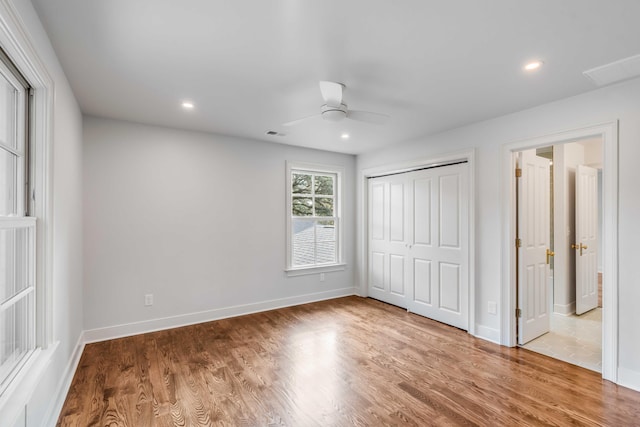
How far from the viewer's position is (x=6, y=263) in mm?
1552

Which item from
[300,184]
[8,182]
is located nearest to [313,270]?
[300,184]

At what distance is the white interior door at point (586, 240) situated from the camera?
4234mm

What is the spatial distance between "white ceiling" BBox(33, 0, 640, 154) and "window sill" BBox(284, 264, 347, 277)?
2421mm

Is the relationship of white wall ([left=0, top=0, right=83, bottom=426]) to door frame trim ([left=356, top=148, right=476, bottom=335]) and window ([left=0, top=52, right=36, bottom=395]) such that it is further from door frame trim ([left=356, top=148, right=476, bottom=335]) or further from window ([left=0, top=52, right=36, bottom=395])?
door frame trim ([left=356, top=148, right=476, bottom=335])

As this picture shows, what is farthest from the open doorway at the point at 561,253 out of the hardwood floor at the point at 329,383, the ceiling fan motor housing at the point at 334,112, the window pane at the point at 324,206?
the window pane at the point at 324,206

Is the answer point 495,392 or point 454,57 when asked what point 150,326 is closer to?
point 495,392

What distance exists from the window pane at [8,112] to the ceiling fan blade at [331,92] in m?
1.79

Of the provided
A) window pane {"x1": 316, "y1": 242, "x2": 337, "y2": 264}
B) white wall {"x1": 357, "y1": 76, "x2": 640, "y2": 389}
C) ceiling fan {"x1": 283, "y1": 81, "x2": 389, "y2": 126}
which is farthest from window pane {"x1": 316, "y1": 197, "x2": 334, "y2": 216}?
ceiling fan {"x1": 283, "y1": 81, "x2": 389, "y2": 126}

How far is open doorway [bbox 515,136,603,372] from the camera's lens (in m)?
3.33

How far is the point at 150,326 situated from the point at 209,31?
3.30 meters

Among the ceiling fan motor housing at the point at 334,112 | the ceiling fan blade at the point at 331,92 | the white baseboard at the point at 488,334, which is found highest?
the ceiling fan blade at the point at 331,92

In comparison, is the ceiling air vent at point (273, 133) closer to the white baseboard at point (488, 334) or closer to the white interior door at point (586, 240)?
the white baseboard at point (488, 334)

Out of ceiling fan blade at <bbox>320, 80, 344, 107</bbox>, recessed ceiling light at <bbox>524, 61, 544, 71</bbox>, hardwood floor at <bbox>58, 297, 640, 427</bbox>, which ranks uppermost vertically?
recessed ceiling light at <bbox>524, 61, 544, 71</bbox>

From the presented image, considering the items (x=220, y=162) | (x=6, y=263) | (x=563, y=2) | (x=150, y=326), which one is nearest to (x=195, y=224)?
(x=220, y=162)
